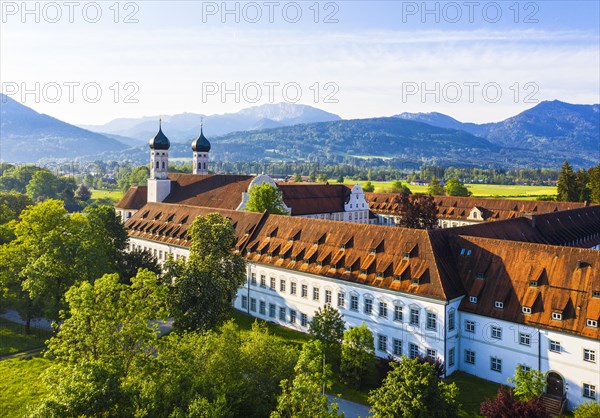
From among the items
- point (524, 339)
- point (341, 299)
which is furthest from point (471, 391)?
point (341, 299)

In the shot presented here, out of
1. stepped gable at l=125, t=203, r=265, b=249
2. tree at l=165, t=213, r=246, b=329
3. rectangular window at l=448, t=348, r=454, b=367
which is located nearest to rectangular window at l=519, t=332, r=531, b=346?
rectangular window at l=448, t=348, r=454, b=367

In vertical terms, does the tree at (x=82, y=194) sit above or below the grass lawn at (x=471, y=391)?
above

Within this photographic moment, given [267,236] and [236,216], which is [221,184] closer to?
[236,216]

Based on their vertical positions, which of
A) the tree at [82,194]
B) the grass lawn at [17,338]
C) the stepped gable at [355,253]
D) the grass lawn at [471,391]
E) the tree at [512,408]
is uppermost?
the tree at [82,194]

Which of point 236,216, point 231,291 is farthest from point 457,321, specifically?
point 236,216

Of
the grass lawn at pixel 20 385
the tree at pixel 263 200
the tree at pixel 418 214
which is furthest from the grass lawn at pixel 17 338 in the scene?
the tree at pixel 418 214

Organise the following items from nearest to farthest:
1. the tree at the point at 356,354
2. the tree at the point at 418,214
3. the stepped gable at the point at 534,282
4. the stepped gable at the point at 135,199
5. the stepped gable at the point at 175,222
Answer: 1. the stepped gable at the point at 534,282
2. the tree at the point at 356,354
3. the stepped gable at the point at 175,222
4. the tree at the point at 418,214
5. the stepped gable at the point at 135,199

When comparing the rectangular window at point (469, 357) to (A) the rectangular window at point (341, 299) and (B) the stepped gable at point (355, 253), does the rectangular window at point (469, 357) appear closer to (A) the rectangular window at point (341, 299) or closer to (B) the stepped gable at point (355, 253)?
(B) the stepped gable at point (355, 253)
